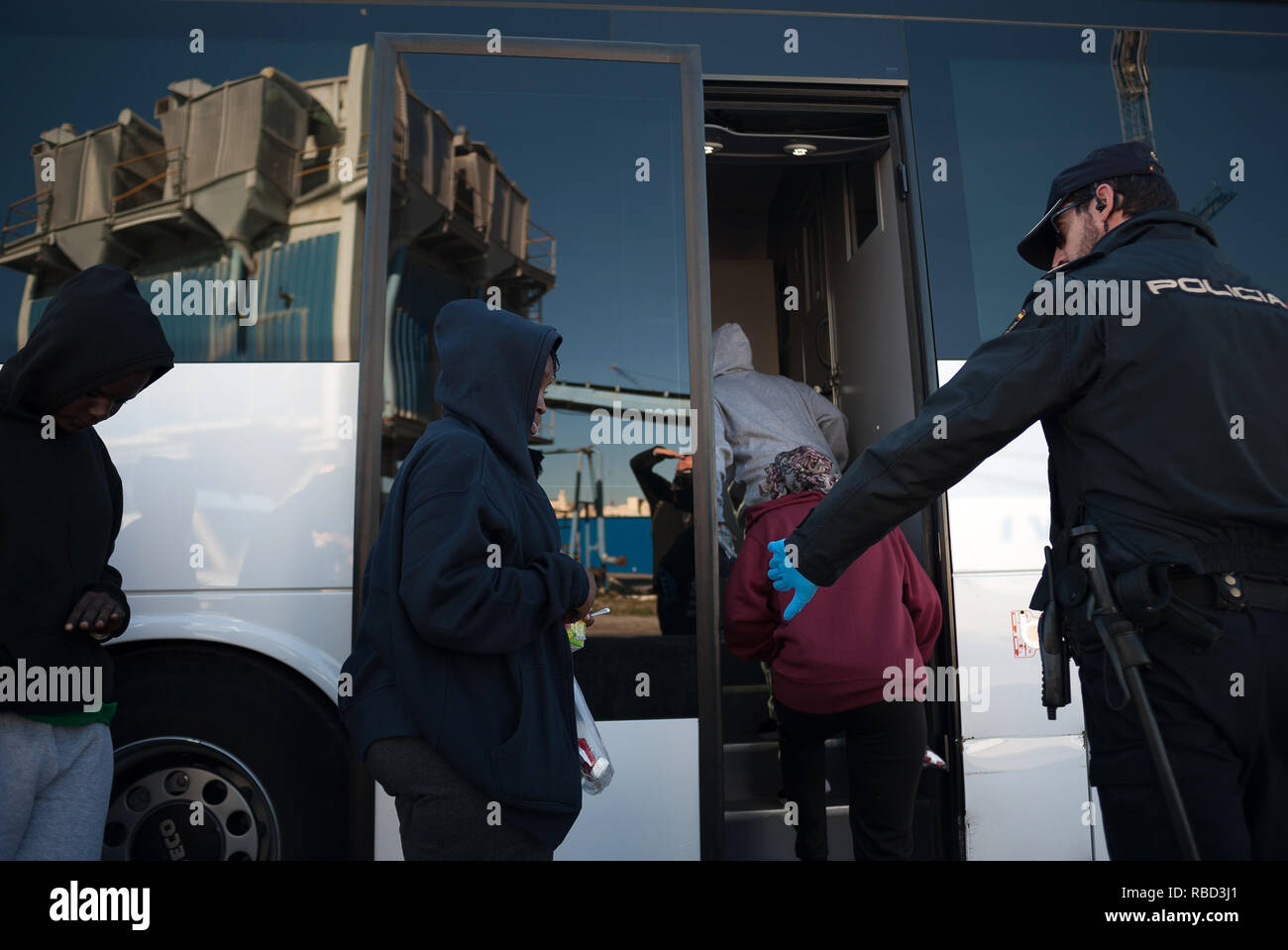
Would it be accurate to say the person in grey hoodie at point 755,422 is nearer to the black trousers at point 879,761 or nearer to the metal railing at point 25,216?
the black trousers at point 879,761

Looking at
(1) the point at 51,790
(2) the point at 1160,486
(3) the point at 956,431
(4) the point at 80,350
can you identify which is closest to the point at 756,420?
(3) the point at 956,431

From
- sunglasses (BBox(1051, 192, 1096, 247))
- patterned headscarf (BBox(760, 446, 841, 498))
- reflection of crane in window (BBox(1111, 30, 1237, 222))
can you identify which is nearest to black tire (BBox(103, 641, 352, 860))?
patterned headscarf (BBox(760, 446, 841, 498))

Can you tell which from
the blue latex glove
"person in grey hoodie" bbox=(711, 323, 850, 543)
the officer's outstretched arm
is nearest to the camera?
the officer's outstretched arm

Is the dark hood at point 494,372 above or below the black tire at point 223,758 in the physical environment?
above

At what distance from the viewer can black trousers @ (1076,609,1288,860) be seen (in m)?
1.81

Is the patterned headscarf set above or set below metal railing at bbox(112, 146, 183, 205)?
below

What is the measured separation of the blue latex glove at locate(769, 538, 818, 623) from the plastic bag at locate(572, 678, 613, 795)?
1.66 ft

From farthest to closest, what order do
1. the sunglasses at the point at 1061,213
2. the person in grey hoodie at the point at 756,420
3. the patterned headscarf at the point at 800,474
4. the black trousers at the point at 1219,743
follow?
the person in grey hoodie at the point at 756,420 < the patterned headscarf at the point at 800,474 < the sunglasses at the point at 1061,213 < the black trousers at the point at 1219,743

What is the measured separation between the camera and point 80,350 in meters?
2.08

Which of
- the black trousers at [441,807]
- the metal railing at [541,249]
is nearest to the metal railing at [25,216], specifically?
the metal railing at [541,249]

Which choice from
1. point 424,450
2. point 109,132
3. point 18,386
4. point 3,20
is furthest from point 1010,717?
point 3,20

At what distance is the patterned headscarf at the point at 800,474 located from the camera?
305 cm

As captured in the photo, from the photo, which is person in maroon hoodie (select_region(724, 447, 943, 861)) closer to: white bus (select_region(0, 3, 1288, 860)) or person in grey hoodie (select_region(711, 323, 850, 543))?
white bus (select_region(0, 3, 1288, 860))

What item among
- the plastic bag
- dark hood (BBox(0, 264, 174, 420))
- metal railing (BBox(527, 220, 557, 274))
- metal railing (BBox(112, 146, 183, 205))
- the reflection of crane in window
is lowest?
the plastic bag
